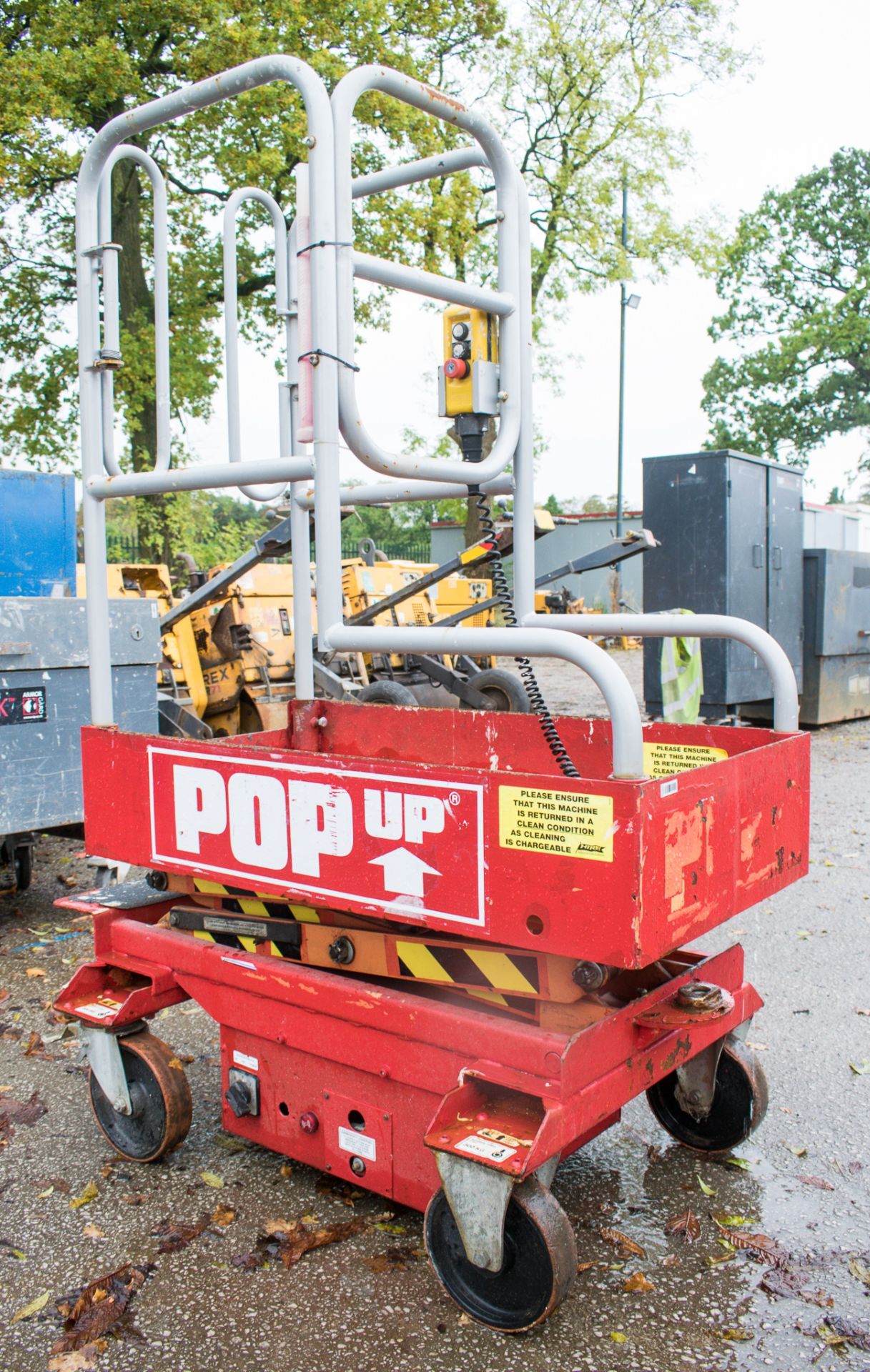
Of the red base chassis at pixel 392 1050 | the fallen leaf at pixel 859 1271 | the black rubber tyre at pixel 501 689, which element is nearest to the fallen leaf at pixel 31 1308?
the red base chassis at pixel 392 1050

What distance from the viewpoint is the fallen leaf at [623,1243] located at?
8.45 feet

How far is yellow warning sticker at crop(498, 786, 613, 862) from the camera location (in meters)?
2.04

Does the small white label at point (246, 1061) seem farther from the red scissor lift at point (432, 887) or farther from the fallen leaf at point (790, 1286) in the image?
the fallen leaf at point (790, 1286)

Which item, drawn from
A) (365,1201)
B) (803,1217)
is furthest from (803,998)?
(365,1201)

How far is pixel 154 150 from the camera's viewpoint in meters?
15.5

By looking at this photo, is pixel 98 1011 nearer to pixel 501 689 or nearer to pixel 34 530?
pixel 34 530

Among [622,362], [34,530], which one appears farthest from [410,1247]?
[622,362]

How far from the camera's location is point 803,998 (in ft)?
13.7

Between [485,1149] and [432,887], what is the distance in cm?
53

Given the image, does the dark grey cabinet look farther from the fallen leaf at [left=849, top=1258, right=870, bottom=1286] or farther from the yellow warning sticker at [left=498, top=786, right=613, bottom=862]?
the yellow warning sticker at [left=498, top=786, right=613, bottom=862]

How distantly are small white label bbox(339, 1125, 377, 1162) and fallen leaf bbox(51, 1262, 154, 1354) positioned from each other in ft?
1.70

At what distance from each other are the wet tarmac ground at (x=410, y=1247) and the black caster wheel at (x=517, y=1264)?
0.22 ft

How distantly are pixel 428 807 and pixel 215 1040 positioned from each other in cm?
199

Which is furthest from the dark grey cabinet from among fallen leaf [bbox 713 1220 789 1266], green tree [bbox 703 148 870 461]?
green tree [bbox 703 148 870 461]
